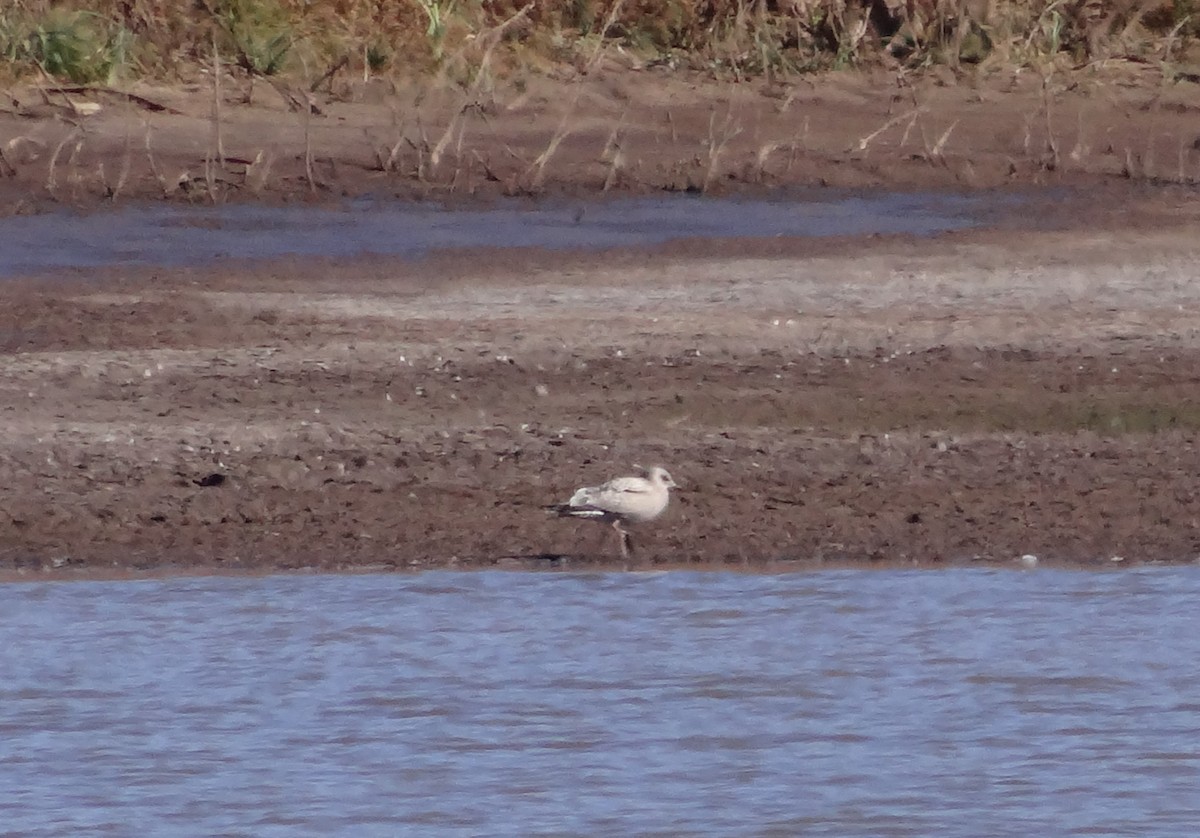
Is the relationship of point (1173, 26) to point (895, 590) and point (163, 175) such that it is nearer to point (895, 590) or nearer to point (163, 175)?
point (163, 175)

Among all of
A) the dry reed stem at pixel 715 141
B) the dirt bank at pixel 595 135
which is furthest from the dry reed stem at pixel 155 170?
the dry reed stem at pixel 715 141

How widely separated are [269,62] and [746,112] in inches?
128

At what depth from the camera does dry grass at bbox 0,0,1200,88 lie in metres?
20.0

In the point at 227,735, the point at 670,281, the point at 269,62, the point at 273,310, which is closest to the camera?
the point at 227,735

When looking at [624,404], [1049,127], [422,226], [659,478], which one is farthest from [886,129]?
[659,478]

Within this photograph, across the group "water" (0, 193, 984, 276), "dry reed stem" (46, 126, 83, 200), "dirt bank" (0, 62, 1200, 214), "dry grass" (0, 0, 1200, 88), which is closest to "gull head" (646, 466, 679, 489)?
"water" (0, 193, 984, 276)

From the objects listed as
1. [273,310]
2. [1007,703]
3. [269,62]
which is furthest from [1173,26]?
[1007,703]

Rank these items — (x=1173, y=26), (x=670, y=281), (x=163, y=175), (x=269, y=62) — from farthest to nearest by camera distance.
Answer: (x=1173, y=26)
(x=269, y=62)
(x=163, y=175)
(x=670, y=281)

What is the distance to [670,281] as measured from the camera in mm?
13836

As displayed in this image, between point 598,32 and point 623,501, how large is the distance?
47.0ft

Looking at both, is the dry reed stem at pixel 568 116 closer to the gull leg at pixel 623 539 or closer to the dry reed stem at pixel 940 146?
the dry reed stem at pixel 940 146

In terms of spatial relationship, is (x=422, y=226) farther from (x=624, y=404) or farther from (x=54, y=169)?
(x=624, y=404)

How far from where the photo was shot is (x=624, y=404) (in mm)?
10500

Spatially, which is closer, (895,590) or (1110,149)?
(895,590)
